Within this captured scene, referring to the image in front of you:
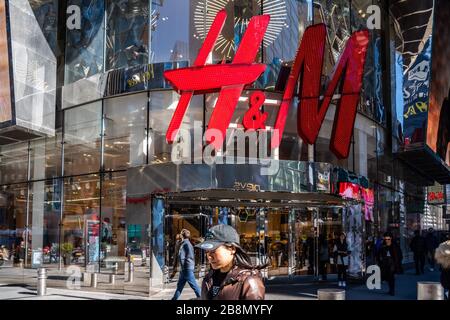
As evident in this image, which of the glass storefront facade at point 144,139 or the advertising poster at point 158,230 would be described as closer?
the advertising poster at point 158,230

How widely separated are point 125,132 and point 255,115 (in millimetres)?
4783

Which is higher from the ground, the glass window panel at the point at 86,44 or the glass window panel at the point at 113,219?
the glass window panel at the point at 86,44

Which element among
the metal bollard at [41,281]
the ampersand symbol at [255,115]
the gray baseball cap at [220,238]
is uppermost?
the ampersand symbol at [255,115]

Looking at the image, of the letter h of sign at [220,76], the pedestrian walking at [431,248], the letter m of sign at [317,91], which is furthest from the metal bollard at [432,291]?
the pedestrian walking at [431,248]

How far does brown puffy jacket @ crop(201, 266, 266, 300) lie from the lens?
4.02m

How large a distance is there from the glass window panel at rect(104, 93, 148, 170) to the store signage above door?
1590mm

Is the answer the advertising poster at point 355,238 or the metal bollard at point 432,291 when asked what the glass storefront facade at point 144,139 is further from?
the metal bollard at point 432,291

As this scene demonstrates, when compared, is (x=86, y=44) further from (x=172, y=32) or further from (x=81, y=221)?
(x=81, y=221)

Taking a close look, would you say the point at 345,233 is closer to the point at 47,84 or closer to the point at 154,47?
the point at 154,47

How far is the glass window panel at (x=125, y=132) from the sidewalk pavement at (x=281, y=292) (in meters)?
4.64

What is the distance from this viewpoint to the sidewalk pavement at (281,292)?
14797mm

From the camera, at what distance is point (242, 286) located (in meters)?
4.06

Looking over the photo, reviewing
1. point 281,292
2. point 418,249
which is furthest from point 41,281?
point 418,249

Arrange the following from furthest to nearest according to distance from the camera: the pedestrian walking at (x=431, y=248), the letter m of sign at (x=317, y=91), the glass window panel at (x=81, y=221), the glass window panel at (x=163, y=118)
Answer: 1. the pedestrian walking at (x=431, y=248)
2. the glass window panel at (x=81, y=221)
3. the glass window panel at (x=163, y=118)
4. the letter m of sign at (x=317, y=91)
